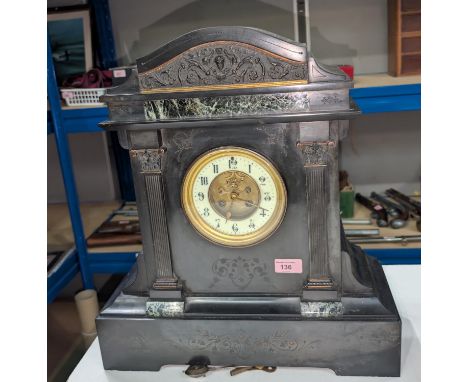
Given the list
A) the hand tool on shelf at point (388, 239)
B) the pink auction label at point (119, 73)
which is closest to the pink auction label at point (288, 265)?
the pink auction label at point (119, 73)

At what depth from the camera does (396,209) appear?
188 centimetres

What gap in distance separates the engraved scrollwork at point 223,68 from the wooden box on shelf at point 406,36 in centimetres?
96

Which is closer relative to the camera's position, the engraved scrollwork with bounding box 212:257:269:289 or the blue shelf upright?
the engraved scrollwork with bounding box 212:257:269:289

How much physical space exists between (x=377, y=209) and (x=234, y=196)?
3.49 ft

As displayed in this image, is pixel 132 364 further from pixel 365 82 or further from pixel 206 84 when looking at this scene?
pixel 365 82

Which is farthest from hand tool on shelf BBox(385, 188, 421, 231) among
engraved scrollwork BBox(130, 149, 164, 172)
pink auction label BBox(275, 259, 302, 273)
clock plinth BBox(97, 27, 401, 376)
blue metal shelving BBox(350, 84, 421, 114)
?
engraved scrollwork BBox(130, 149, 164, 172)

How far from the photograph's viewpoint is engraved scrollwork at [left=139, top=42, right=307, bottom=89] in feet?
2.89

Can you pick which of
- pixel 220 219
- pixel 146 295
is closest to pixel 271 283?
pixel 220 219

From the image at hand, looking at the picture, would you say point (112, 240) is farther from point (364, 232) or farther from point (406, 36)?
point (406, 36)

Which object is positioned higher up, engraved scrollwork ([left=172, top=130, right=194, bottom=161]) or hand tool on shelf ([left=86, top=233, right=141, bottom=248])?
engraved scrollwork ([left=172, top=130, right=194, bottom=161])

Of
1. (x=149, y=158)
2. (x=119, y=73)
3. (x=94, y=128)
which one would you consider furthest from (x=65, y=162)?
(x=149, y=158)

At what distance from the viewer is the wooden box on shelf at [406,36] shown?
1642 millimetres

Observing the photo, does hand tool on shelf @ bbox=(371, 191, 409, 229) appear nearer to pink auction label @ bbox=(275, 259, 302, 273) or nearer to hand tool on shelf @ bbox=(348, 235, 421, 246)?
hand tool on shelf @ bbox=(348, 235, 421, 246)

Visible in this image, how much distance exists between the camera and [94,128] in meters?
1.73
